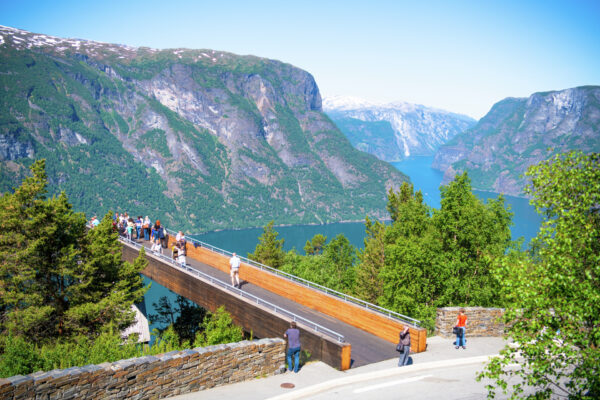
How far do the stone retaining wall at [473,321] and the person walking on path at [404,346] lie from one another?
12.6ft

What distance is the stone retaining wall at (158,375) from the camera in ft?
31.9

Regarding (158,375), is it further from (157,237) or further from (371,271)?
(371,271)

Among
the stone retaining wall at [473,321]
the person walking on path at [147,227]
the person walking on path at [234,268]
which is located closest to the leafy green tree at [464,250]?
the stone retaining wall at [473,321]

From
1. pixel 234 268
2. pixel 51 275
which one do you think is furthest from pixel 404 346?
pixel 51 275

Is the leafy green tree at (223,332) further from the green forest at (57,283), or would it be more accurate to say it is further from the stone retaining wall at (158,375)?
the stone retaining wall at (158,375)

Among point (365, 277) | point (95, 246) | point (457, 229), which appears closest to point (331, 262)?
point (365, 277)

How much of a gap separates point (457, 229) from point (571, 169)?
1445 centimetres

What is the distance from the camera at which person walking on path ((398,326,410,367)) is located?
13984 millimetres

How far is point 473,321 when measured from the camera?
17.8m

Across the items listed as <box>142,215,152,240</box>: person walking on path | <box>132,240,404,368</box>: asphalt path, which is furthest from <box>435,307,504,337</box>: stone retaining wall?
<box>142,215,152,240</box>: person walking on path

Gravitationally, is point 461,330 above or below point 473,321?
above

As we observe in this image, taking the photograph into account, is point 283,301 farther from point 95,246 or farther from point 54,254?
point 54,254

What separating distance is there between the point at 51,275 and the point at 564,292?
60.3 feet

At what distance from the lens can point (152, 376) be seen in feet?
36.8
